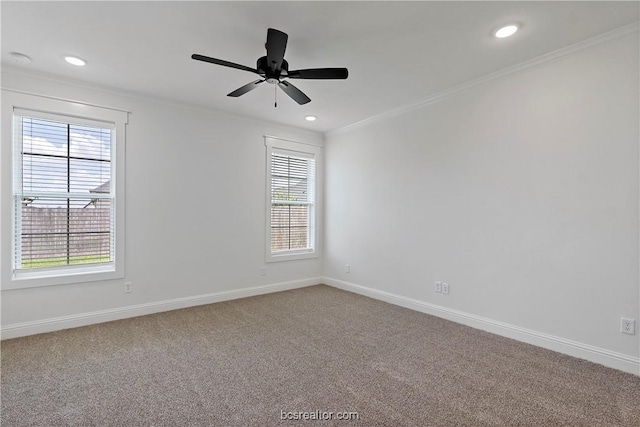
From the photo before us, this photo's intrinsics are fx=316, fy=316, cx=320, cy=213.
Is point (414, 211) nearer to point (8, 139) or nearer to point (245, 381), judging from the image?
point (245, 381)

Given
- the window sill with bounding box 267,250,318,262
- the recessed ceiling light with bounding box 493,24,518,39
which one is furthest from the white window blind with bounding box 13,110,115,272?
the recessed ceiling light with bounding box 493,24,518,39

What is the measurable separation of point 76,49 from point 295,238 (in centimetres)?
364

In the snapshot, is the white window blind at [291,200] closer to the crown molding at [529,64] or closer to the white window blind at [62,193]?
the crown molding at [529,64]

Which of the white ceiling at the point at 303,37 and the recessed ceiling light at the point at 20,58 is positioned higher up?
the white ceiling at the point at 303,37

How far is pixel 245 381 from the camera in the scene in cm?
234

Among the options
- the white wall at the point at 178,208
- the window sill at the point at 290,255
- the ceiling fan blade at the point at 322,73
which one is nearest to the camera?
the ceiling fan blade at the point at 322,73

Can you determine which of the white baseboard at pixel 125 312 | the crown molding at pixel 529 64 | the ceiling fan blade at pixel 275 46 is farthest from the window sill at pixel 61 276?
the crown molding at pixel 529 64

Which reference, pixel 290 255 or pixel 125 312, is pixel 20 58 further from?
pixel 290 255

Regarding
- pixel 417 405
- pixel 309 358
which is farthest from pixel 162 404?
pixel 417 405

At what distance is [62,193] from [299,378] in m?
3.20

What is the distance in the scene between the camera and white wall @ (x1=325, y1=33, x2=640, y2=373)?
2.55 m

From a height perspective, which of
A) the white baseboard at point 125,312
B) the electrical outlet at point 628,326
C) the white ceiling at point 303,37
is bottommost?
the white baseboard at point 125,312

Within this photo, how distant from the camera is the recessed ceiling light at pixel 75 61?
2.93m

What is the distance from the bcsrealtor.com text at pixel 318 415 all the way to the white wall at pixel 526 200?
214 centimetres
